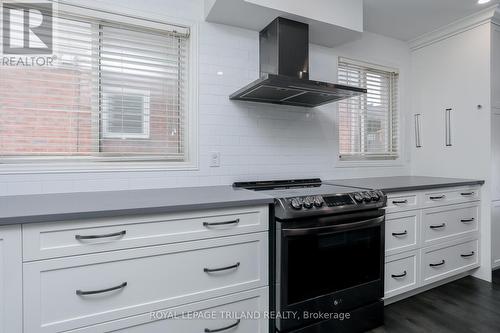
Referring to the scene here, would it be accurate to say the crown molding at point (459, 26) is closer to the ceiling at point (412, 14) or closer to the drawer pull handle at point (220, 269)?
the ceiling at point (412, 14)

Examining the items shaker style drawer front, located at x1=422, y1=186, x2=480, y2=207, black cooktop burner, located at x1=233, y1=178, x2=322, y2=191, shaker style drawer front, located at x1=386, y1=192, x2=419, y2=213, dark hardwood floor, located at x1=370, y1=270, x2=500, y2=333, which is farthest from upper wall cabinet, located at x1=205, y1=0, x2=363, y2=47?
dark hardwood floor, located at x1=370, y1=270, x2=500, y2=333

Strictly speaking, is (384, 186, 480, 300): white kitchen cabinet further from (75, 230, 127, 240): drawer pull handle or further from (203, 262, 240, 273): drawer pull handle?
(75, 230, 127, 240): drawer pull handle

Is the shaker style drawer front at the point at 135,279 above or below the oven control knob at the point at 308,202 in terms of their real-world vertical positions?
below

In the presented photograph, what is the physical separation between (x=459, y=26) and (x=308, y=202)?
2659 millimetres

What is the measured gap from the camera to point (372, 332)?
194 centimetres

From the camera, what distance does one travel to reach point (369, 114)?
3143mm

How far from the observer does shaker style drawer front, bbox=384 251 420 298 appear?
7.19 feet

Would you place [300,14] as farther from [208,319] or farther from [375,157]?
[208,319]

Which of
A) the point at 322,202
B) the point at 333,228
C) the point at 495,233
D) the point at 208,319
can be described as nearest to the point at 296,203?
the point at 322,202

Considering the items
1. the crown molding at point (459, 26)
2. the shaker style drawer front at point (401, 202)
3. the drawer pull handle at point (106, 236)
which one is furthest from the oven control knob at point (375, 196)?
the crown molding at point (459, 26)

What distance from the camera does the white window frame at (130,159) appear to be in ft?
5.80

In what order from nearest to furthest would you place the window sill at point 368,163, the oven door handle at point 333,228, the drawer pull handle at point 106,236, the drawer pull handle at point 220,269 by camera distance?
the drawer pull handle at point 106,236 → the drawer pull handle at point 220,269 → the oven door handle at point 333,228 → the window sill at point 368,163

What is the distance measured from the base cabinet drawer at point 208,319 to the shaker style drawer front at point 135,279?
4cm

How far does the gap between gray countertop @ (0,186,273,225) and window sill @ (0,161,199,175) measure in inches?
6.3
